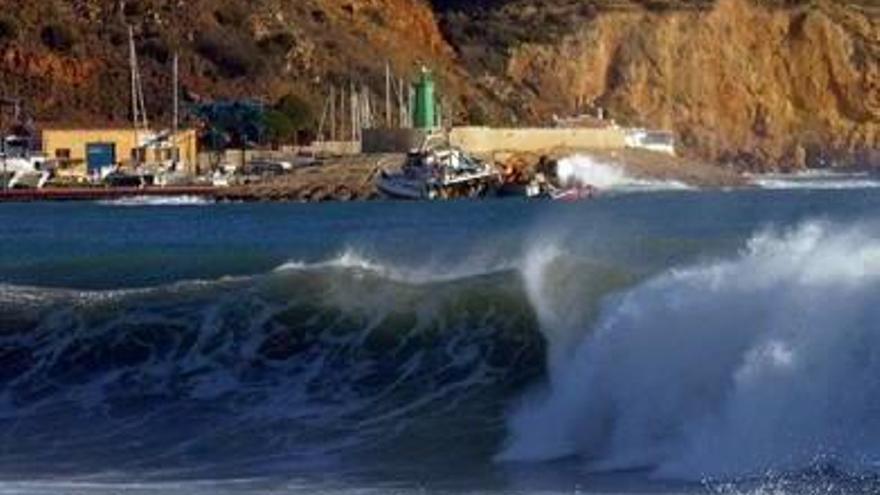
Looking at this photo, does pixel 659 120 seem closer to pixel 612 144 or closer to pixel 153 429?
pixel 612 144

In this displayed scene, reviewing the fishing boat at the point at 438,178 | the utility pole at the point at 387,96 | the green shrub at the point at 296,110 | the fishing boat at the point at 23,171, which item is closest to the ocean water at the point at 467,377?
the fishing boat at the point at 438,178

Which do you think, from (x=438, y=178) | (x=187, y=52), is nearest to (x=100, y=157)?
(x=187, y=52)

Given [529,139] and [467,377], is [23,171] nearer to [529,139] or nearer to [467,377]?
[529,139]

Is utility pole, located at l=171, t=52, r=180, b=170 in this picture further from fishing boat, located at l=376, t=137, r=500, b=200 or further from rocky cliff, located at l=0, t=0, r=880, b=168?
fishing boat, located at l=376, t=137, r=500, b=200

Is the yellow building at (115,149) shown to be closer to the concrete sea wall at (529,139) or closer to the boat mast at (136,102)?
the boat mast at (136,102)

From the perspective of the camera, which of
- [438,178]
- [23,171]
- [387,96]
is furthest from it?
[387,96]

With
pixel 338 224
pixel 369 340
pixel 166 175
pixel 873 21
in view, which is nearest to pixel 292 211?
pixel 338 224

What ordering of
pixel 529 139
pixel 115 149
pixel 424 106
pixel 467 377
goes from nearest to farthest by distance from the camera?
pixel 467 377, pixel 115 149, pixel 424 106, pixel 529 139
